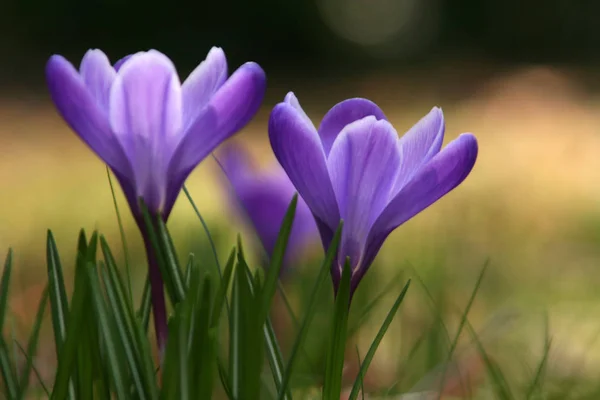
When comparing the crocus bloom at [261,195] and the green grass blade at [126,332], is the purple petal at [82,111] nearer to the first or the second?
the green grass blade at [126,332]

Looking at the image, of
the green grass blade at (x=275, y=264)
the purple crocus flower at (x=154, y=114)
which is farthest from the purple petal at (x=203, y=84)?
the green grass blade at (x=275, y=264)

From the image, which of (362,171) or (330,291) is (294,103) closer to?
(362,171)

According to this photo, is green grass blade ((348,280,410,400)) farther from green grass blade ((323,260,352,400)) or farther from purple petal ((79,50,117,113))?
purple petal ((79,50,117,113))

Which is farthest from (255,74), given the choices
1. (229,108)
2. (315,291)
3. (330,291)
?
(330,291)

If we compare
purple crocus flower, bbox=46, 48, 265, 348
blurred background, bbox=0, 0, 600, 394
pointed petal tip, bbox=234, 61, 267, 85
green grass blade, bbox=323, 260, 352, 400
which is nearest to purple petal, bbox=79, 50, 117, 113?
purple crocus flower, bbox=46, 48, 265, 348

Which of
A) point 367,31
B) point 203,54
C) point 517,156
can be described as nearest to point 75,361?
point 517,156

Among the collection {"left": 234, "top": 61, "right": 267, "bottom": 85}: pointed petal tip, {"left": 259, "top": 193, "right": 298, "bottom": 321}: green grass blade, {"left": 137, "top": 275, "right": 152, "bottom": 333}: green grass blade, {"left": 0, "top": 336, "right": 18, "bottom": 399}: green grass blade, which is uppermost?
{"left": 234, "top": 61, "right": 267, "bottom": 85}: pointed petal tip
